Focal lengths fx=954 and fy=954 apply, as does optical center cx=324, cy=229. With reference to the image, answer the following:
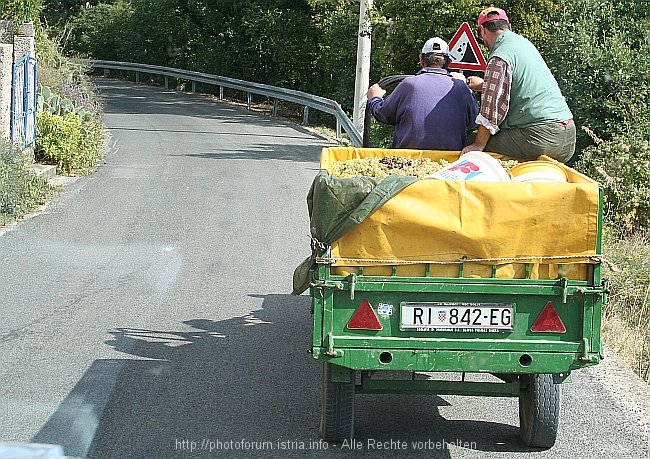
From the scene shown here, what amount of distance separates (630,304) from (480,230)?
5536 millimetres

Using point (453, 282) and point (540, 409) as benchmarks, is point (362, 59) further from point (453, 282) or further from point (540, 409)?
point (453, 282)

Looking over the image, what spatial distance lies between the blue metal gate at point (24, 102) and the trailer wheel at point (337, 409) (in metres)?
10.2

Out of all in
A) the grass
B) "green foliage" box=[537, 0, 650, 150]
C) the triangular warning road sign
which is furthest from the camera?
"green foliage" box=[537, 0, 650, 150]

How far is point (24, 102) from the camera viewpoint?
50.6 ft

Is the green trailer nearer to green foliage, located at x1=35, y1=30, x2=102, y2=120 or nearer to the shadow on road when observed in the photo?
the shadow on road

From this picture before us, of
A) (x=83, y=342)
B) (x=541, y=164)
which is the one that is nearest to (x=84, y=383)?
(x=83, y=342)

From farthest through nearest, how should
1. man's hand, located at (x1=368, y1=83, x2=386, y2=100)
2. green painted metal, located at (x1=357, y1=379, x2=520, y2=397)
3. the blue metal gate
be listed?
the blue metal gate → man's hand, located at (x1=368, y1=83, x2=386, y2=100) → green painted metal, located at (x1=357, y1=379, x2=520, y2=397)

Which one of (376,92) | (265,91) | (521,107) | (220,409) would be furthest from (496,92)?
(265,91)

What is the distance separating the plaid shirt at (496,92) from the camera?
6012 millimetres

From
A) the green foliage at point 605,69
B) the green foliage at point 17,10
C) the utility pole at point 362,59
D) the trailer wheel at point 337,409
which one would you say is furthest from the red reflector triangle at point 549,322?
the green foliage at point 17,10

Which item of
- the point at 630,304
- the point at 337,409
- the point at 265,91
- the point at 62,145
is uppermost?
the point at 265,91

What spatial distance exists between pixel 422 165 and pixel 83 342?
3013 mm

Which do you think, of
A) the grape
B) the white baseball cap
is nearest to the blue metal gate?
the white baseball cap

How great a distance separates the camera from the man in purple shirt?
6.65m
